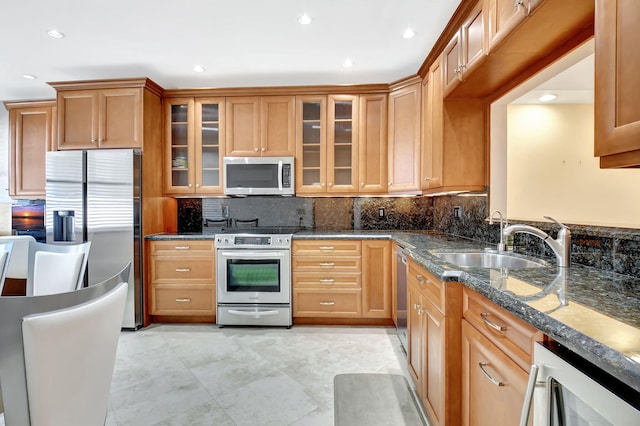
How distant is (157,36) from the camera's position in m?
2.29

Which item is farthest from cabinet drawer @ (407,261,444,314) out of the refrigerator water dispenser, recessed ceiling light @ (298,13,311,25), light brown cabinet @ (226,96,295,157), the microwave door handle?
the refrigerator water dispenser

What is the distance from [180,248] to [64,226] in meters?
1.09

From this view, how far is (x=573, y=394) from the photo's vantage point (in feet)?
2.23

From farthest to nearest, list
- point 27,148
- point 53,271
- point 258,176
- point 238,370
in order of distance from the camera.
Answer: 1. point 27,148
2. point 258,176
3. point 238,370
4. point 53,271

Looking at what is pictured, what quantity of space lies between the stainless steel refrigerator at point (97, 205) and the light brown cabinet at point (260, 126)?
99 cm

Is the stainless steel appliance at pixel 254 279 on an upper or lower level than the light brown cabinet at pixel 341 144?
lower

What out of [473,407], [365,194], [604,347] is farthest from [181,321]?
[604,347]

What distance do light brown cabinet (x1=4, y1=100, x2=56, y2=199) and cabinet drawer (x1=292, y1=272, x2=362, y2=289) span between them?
126 inches

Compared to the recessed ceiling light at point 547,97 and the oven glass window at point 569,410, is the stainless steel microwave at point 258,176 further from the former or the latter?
the oven glass window at point 569,410

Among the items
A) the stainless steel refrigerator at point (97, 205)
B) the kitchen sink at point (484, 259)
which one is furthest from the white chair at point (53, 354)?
the stainless steel refrigerator at point (97, 205)

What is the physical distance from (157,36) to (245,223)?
201cm

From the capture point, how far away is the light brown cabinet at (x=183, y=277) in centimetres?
305

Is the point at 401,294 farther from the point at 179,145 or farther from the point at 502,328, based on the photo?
the point at 179,145

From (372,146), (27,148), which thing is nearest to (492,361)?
(372,146)
